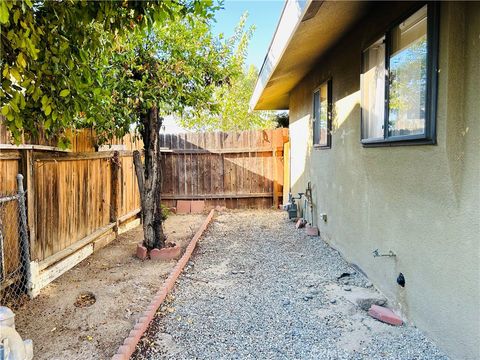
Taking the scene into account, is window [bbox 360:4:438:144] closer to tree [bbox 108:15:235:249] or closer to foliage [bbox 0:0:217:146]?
foliage [bbox 0:0:217:146]

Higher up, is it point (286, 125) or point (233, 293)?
point (286, 125)

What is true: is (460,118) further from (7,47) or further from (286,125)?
(286,125)

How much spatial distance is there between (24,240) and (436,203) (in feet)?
12.8

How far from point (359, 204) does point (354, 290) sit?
40.9 inches

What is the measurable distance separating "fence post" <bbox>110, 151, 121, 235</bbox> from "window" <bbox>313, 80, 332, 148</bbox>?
374 centimetres

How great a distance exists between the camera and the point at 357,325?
3.18m

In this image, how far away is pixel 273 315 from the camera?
134 inches

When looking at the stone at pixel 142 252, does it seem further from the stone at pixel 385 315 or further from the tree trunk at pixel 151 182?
the stone at pixel 385 315

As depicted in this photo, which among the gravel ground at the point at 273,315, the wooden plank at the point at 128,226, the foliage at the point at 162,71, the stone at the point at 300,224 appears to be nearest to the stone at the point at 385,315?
the gravel ground at the point at 273,315

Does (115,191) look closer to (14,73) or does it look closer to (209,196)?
(209,196)

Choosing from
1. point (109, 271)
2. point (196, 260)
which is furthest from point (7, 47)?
point (196, 260)

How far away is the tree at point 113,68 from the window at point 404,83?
174cm

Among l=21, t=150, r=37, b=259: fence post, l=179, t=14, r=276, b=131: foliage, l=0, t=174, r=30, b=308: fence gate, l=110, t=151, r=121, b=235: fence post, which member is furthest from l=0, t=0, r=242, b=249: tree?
l=179, t=14, r=276, b=131: foliage

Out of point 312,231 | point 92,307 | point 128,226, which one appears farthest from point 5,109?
point 128,226
